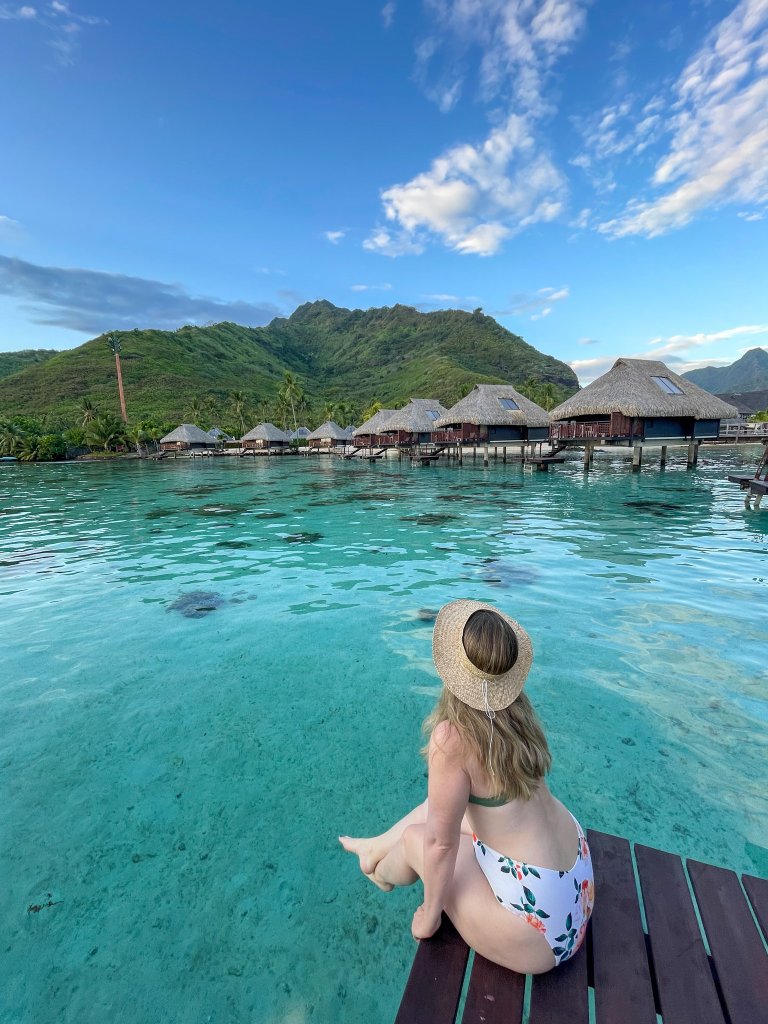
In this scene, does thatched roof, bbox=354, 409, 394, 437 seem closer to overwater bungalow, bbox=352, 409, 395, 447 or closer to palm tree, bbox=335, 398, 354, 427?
overwater bungalow, bbox=352, 409, 395, 447

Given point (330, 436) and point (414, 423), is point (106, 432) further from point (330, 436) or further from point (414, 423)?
point (414, 423)

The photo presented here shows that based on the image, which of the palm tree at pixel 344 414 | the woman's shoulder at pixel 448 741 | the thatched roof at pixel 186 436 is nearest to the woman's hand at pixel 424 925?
the woman's shoulder at pixel 448 741

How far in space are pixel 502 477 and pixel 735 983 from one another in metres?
25.3

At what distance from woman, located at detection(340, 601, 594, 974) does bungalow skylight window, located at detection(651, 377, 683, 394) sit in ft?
107

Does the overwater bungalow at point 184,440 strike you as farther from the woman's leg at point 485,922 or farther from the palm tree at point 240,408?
the woman's leg at point 485,922

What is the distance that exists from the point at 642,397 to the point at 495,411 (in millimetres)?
Answer: 10617

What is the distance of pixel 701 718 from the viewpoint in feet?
14.0

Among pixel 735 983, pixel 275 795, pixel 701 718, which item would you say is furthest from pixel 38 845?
pixel 701 718

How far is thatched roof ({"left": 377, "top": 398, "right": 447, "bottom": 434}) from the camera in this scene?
43.4 meters

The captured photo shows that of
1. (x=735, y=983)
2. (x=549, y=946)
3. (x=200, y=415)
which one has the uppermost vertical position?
(x=200, y=415)

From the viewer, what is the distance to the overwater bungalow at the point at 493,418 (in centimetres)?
3553

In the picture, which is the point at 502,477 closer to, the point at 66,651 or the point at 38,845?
the point at 66,651

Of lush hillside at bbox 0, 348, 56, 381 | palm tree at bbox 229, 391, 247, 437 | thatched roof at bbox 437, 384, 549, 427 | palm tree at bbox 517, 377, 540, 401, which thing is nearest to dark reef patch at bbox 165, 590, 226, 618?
thatched roof at bbox 437, 384, 549, 427

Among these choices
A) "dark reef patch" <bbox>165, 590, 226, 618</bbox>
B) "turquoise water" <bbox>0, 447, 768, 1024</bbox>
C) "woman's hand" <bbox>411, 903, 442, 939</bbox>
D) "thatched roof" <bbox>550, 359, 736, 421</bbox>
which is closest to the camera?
"woman's hand" <bbox>411, 903, 442, 939</bbox>
